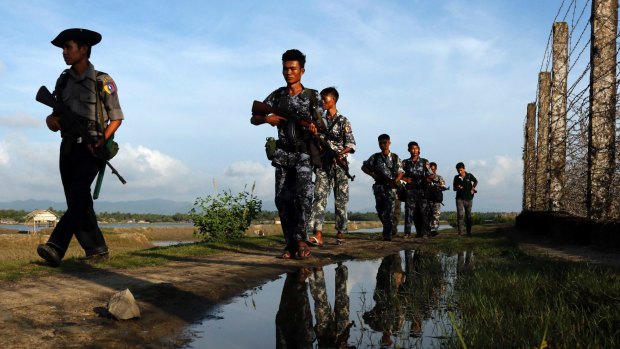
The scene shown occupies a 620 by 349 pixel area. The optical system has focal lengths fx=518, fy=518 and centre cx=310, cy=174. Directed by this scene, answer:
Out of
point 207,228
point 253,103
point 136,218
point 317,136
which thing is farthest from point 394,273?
point 136,218

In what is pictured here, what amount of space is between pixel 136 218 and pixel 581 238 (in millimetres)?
119129

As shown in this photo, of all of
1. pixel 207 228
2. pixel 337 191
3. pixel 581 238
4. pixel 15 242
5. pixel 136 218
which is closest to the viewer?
pixel 581 238

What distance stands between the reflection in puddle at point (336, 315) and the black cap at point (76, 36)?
322 cm

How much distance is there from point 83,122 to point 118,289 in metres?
2.19

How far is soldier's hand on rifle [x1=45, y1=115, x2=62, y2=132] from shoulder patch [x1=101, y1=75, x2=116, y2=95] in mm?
568

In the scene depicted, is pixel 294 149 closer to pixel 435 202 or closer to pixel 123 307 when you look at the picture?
pixel 123 307

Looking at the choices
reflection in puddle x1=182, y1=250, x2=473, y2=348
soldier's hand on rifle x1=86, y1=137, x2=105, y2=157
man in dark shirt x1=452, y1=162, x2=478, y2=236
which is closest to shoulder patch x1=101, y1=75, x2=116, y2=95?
soldier's hand on rifle x1=86, y1=137, x2=105, y2=157

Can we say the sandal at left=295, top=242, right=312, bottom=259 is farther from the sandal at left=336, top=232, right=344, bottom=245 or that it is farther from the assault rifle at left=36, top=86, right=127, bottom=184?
Result: the sandal at left=336, top=232, right=344, bottom=245

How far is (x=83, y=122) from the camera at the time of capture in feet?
17.7

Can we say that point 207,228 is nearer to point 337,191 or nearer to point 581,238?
point 337,191

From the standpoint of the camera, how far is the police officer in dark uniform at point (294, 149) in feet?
21.0

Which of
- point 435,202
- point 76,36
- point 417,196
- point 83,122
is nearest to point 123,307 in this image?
point 83,122

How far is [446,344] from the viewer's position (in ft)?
8.05

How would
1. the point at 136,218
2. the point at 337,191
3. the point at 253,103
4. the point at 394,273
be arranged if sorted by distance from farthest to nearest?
1. the point at 136,218
2. the point at 337,191
3. the point at 253,103
4. the point at 394,273
